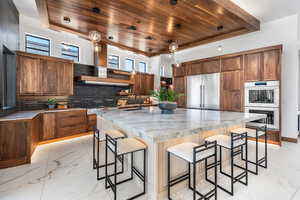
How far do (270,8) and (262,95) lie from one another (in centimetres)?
202

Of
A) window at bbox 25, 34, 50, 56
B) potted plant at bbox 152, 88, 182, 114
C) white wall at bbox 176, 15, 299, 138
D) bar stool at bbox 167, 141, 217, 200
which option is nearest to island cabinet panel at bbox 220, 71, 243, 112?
white wall at bbox 176, 15, 299, 138

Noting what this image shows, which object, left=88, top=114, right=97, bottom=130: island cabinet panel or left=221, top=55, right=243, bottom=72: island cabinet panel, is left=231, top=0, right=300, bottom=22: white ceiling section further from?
left=88, top=114, right=97, bottom=130: island cabinet panel

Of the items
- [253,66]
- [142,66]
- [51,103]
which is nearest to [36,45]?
[51,103]

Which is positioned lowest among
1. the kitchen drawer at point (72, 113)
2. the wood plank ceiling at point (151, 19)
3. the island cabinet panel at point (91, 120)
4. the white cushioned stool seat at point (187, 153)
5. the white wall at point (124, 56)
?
the island cabinet panel at point (91, 120)

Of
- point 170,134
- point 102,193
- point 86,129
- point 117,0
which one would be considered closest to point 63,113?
point 86,129

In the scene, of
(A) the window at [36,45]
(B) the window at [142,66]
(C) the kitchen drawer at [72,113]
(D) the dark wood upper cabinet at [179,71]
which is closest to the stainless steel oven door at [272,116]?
(D) the dark wood upper cabinet at [179,71]

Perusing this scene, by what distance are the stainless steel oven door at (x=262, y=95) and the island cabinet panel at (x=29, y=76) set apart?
5445 millimetres

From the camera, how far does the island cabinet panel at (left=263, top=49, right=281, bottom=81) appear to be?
10.8 ft

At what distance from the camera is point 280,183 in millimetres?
1923

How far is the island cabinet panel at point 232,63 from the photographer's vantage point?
3.85 m

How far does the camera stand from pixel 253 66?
364 cm

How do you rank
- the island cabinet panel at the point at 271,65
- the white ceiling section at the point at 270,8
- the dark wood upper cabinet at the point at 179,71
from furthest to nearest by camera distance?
the dark wood upper cabinet at the point at 179,71, the island cabinet panel at the point at 271,65, the white ceiling section at the point at 270,8

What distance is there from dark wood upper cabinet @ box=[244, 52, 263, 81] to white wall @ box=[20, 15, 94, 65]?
5.02m

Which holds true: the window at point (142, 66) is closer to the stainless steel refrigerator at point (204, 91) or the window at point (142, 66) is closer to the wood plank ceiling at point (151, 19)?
the wood plank ceiling at point (151, 19)
